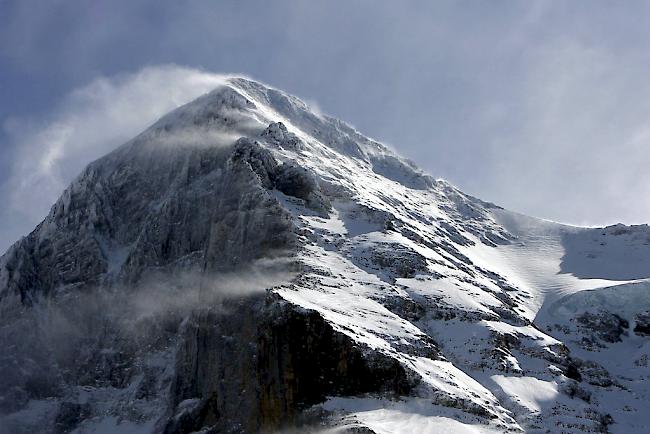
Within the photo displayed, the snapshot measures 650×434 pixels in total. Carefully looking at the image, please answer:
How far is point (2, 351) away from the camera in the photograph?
107562 millimetres

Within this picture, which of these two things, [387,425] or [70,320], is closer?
[387,425]

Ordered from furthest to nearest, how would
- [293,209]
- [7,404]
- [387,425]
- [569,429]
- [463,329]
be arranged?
1. [7,404]
2. [293,209]
3. [463,329]
4. [569,429]
5. [387,425]

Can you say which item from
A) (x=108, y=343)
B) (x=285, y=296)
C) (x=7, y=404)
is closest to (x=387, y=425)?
(x=285, y=296)

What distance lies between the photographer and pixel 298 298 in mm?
60000

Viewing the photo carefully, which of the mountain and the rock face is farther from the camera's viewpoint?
the mountain

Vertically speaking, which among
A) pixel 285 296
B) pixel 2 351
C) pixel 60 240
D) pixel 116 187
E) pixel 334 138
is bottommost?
pixel 2 351

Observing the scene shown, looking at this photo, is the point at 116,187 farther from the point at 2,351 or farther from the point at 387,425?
the point at 387,425

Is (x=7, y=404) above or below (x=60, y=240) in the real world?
below

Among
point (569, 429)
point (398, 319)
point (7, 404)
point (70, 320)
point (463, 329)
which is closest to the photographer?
point (569, 429)

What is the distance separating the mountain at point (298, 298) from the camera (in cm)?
5631

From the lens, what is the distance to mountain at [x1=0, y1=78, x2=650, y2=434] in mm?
56312

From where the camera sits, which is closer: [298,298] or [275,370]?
[275,370]

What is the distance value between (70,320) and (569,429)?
75.1 meters

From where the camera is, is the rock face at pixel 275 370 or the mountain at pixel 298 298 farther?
the mountain at pixel 298 298
